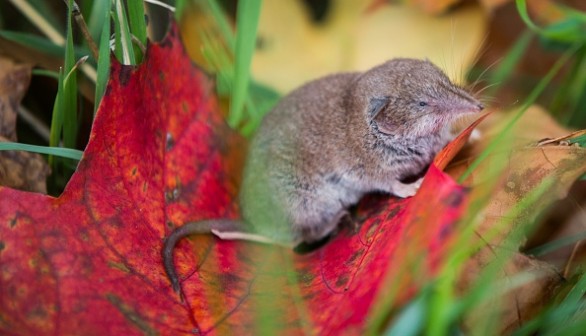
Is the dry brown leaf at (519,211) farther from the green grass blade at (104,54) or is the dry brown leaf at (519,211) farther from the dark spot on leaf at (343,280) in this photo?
the green grass blade at (104,54)

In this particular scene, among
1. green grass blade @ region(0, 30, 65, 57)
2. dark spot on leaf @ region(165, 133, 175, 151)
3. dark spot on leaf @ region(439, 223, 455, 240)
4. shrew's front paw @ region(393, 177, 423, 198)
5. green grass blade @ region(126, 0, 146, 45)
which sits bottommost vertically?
shrew's front paw @ region(393, 177, 423, 198)

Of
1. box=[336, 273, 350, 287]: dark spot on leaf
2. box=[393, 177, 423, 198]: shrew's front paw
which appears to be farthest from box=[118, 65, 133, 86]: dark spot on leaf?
box=[393, 177, 423, 198]: shrew's front paw

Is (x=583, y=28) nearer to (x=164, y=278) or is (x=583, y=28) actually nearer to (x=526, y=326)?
(x=526, y=326)

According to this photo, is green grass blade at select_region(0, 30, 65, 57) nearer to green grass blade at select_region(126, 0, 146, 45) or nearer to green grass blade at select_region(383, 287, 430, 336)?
green grass blade at select_region(126, 0, 146, 45)

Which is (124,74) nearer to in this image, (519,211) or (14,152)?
(14,152)

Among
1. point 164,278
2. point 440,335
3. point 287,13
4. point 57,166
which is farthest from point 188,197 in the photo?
point 287,13

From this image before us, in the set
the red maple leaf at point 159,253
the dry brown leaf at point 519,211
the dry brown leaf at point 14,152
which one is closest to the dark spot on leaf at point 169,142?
the red maple leaf at point 159,253

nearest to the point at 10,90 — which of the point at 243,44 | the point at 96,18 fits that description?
the point at 96,18
